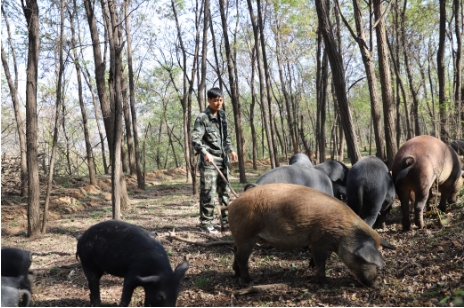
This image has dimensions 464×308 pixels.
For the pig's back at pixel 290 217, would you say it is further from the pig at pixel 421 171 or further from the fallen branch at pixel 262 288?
the pig at pixel 421 171

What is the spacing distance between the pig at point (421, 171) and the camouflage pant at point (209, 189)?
2900 mm

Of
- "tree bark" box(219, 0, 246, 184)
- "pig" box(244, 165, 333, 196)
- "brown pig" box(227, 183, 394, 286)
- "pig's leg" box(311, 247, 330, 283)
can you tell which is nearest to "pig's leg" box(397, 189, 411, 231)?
"pig" box(244, 165, 333, 196)

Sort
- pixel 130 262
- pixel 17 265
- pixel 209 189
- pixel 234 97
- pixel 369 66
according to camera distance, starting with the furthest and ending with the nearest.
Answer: pixel 234 97
pixel 369 66
pixel 209 189
pixel 17 265
pixel 130 262

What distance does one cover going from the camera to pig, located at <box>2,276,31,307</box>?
3.46 m

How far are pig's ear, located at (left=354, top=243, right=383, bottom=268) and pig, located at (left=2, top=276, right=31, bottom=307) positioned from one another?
3202mm

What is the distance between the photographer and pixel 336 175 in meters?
8.18

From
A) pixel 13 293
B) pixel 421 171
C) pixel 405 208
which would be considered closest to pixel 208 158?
pixel 405 208

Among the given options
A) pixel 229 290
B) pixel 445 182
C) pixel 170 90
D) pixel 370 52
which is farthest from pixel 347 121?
pixel 170 90

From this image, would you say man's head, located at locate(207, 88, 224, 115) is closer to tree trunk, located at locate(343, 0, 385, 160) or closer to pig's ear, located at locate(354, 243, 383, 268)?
tree trunk, located at locate(343, 0, 385, 160)

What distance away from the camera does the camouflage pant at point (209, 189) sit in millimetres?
7055

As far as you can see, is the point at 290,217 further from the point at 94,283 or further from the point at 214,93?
the point at 214,93

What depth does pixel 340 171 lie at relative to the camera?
832cm

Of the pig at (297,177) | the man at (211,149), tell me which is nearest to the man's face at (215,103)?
the man at (211,149)

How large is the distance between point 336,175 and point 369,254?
406 centimetres
